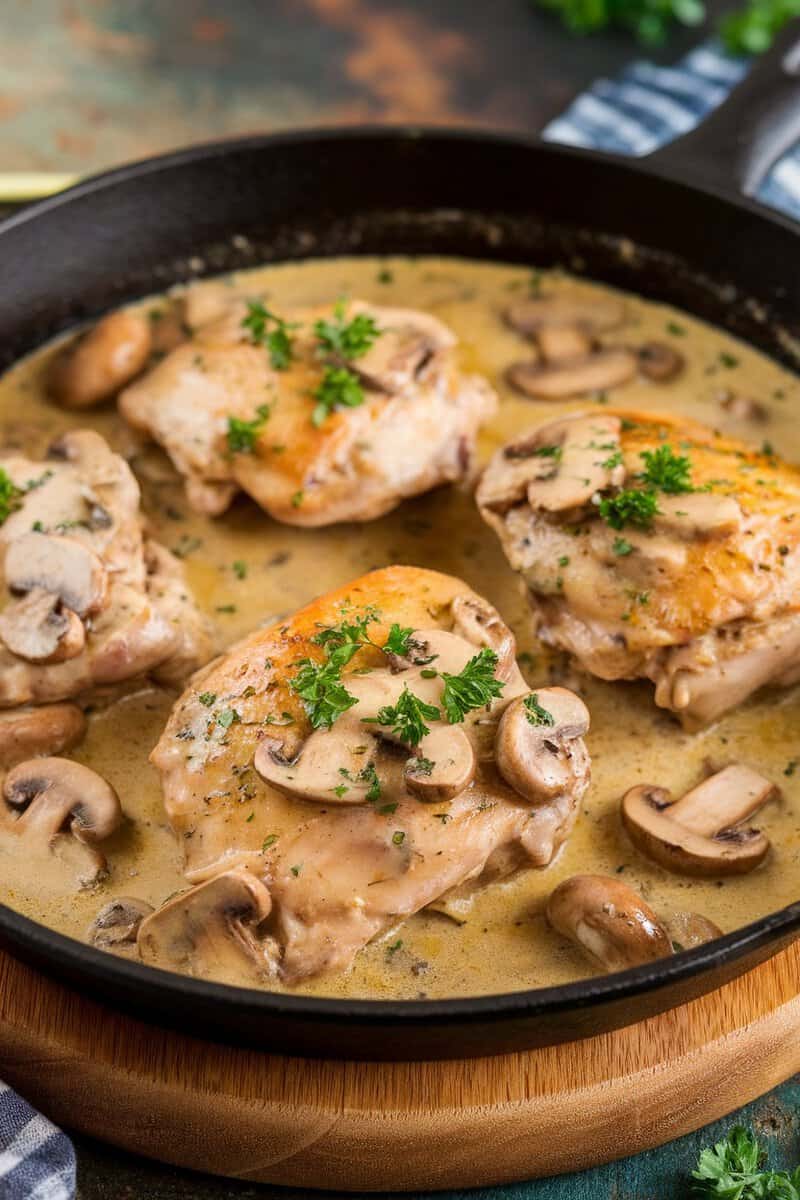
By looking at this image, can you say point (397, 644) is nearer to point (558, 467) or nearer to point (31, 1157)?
point (558, 467)

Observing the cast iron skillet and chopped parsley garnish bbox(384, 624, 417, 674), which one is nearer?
chopped parsley garnish bbox(384, 624, 417, 674)

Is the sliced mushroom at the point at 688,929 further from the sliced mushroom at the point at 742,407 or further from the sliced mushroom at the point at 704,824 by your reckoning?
the sliced mushroom at the point at 742,407

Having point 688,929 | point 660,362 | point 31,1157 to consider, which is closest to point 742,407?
point 660,362

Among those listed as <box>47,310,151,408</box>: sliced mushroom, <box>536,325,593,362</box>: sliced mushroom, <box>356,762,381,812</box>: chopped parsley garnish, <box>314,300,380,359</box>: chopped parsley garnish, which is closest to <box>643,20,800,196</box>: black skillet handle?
<box>536,325,593,362</box>: sliced mushroom

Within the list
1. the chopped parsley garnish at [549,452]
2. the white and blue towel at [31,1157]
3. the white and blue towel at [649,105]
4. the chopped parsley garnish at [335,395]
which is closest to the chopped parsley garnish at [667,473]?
the chopped parsley garnish at [549,452]

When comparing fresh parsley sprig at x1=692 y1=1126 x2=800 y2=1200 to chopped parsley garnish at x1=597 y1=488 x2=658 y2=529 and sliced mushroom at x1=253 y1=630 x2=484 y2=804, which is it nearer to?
sliced mushroom at x1=253 y1=630 x2=484 y2=804

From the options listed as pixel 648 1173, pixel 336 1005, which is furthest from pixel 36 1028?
pixel 648 1173
